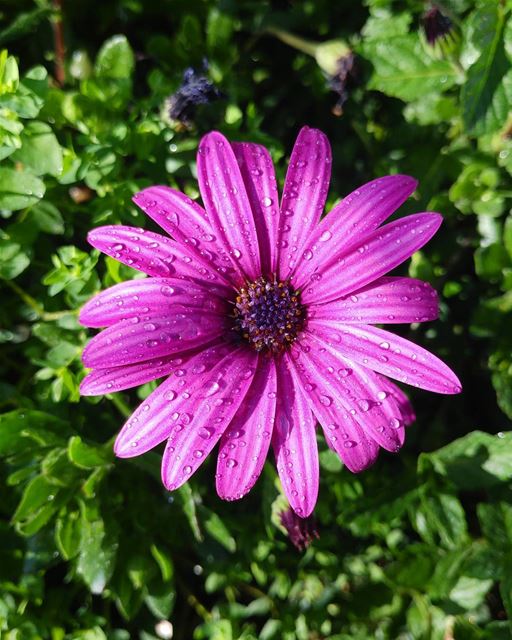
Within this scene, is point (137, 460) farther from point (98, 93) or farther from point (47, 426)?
point (98, 93)

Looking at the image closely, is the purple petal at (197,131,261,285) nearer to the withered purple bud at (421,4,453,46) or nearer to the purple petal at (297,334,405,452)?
the purple petal at (297,334,405,452)

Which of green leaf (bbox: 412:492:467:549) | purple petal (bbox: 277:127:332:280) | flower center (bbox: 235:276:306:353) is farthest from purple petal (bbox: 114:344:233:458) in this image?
green leaf (bbox: 412:492:467:549)

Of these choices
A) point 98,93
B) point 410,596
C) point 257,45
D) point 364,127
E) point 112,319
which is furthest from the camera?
point 257,45

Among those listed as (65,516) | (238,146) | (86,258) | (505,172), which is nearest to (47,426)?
(65,516)

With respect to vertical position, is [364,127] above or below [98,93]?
below

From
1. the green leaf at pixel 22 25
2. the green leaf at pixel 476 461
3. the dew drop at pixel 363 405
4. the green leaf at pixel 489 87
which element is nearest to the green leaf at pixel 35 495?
the dew drop at pixel 363 405

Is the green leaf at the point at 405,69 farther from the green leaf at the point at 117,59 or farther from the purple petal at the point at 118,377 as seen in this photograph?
the purple petal at the point at 118,377
